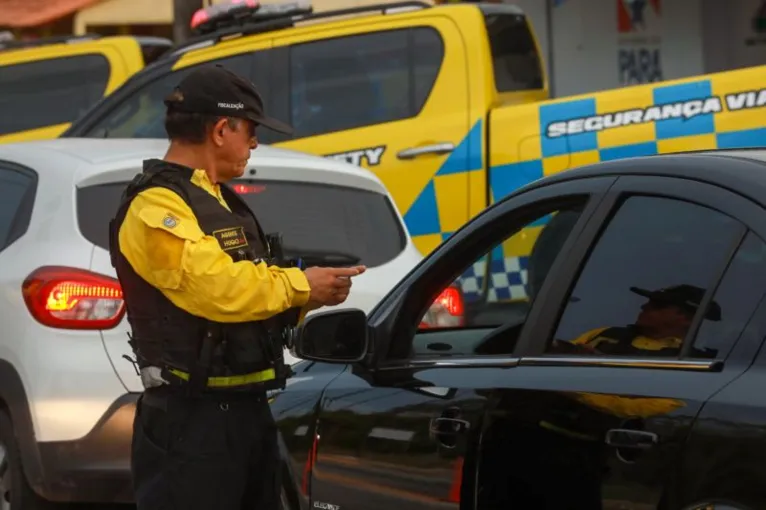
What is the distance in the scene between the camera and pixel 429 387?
345 cm

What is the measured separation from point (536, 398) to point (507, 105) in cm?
526

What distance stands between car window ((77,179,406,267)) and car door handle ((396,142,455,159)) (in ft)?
6.60

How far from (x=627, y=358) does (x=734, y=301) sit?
28 centimetres

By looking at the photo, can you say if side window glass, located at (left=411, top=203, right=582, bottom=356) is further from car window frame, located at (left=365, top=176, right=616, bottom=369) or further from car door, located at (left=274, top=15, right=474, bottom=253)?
car door, located at (left=274, top=15, right=474, bottom=253)

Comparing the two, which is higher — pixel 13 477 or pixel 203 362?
pixel 203 362

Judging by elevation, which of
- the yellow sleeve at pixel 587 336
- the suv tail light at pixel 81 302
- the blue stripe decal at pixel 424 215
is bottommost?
the blue stripe decal at pixel 424 215

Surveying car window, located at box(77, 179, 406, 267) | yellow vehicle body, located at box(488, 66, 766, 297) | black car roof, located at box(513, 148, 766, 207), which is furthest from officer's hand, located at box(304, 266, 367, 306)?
yellow vehicle body, located at box(488, 66, 766, 297)

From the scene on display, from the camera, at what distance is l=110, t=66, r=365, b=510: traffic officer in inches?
133

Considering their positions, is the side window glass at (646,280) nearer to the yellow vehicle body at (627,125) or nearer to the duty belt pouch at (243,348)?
the duty belt pouch at (243,348)

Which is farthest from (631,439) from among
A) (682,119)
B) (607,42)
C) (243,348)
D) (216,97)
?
(607,42)

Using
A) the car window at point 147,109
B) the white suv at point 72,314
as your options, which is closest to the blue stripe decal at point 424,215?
the car window at point 147,109

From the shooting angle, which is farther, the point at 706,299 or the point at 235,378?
the point at 235,378

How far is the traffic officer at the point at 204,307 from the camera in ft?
11.1

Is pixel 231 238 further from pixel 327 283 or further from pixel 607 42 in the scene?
pixel 607 42
